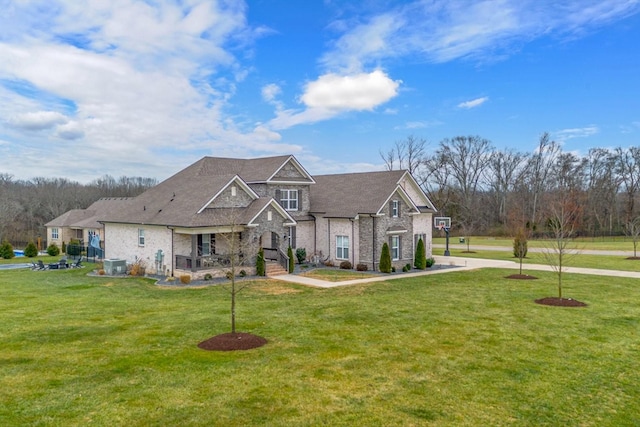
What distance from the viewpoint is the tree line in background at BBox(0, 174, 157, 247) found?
190 ft

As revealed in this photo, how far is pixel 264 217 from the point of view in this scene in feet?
87.1

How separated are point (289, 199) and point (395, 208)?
294 inches

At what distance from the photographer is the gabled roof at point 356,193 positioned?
29125 mm

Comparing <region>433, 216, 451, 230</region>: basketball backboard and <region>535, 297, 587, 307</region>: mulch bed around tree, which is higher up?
<region>433, 216, 451, 230</region>: basketball backboard

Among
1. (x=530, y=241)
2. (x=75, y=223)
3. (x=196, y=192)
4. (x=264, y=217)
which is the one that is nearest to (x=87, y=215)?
(x=75, y=223)

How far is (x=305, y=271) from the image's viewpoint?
90.8ft

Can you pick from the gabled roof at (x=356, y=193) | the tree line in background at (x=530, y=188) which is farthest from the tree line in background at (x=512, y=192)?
the gabled roof at (x=356, y=193)

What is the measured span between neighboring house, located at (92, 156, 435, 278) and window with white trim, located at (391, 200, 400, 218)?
41 mm

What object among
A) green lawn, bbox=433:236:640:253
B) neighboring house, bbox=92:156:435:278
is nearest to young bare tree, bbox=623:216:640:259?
green lawn, bbox=433:236:640:253

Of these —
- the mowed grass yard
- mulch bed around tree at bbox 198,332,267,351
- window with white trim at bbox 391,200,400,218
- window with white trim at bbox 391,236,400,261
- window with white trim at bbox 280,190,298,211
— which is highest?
window with white trim at bbox 280,190,298,211

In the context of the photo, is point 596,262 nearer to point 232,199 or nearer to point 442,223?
point 442,223

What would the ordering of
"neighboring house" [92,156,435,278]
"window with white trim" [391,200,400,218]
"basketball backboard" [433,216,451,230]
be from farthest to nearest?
"basketball backboard" [433,216,451,230] < "window with white trim" [391,200,400,218] < "neighboring house" [92,156,435,278]

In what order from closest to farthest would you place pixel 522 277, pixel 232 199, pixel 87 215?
pixel 522 277
pixel 232 199
pixel 87 215

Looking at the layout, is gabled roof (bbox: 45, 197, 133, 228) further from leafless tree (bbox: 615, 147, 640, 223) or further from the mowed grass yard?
leafless tree (bbox: 615, 147, 640, 223)
